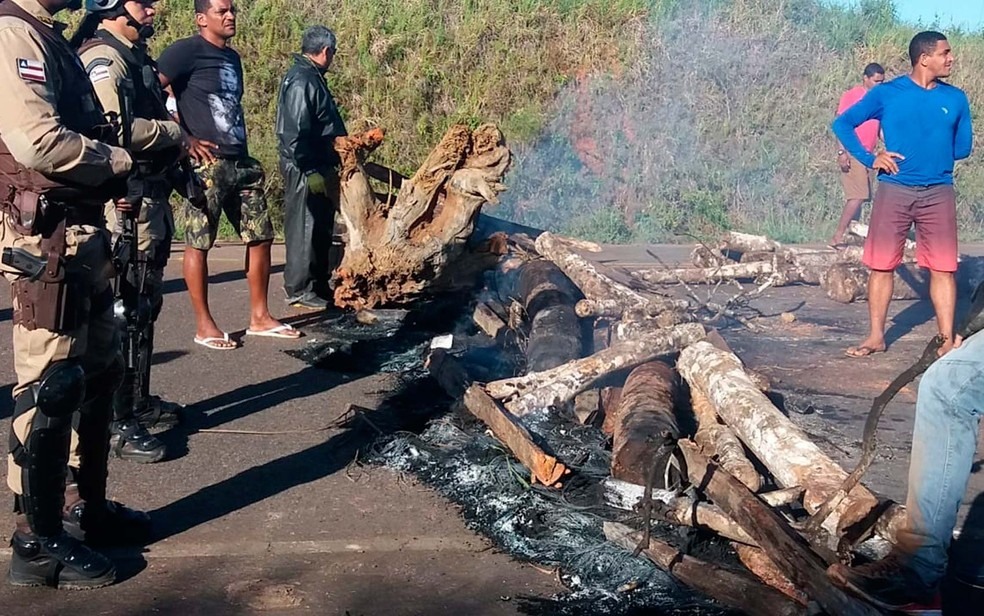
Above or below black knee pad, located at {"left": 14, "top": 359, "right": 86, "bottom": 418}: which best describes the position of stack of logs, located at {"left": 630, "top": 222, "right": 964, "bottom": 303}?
below

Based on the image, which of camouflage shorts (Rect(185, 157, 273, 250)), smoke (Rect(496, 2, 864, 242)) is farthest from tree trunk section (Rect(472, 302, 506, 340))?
smoke (Rect(496, 2, 864, 242))

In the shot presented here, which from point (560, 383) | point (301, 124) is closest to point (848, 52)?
point (301, 124)

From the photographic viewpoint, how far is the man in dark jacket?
26.4 ft

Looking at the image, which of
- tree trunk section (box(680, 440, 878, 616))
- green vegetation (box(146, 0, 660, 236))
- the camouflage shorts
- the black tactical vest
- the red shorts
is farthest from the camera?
green vegetation (box(146, 0, 660, 236))

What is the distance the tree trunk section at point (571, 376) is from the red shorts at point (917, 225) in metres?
1.98

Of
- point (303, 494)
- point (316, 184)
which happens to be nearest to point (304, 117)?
point (316, 184)

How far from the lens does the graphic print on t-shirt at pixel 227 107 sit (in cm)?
685

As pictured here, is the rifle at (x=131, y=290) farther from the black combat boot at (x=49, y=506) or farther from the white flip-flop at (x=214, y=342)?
the white flip-flop at (x=214, y=342)

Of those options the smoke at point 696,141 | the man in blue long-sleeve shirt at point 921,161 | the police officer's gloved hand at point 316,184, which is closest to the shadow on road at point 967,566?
the man in blue long-sleeve shirt at point 921,161

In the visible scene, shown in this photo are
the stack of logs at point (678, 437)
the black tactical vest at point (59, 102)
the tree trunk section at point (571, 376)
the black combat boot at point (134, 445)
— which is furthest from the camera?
the tree trunk section at point (571, 376)

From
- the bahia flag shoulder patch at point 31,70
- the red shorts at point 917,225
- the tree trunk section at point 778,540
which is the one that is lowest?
the tree trunk section at point 778,540

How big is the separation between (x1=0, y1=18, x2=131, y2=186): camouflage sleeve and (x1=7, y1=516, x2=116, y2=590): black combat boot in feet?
4.31

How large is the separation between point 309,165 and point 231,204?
53.6 inches

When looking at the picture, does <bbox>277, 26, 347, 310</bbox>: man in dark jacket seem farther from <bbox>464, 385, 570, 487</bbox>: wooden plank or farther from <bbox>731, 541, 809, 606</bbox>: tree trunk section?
<bbox>731, 541, 809, 606</bbox>: tree trunk section
